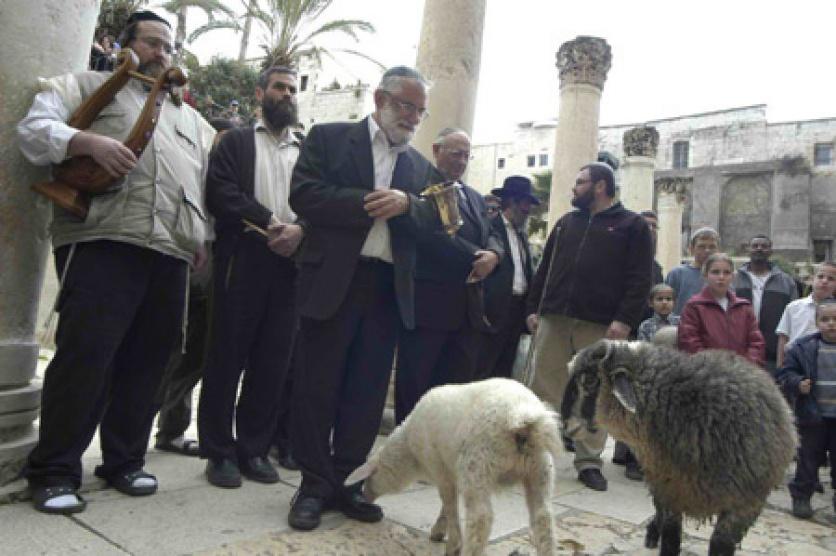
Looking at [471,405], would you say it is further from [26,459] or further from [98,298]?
[26,459]

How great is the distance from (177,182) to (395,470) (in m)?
1.98

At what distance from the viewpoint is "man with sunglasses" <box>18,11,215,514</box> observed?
2.98 meters

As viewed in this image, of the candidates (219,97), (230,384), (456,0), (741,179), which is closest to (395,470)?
(230,384)

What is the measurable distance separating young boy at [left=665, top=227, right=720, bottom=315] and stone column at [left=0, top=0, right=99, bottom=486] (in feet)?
18.8

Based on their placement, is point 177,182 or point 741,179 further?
point 741,179

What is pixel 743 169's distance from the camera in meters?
45.7

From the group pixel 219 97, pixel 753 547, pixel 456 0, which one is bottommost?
pixel 753 547

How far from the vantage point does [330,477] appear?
3.27m

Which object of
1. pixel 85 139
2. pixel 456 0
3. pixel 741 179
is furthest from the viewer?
pixel 741 179

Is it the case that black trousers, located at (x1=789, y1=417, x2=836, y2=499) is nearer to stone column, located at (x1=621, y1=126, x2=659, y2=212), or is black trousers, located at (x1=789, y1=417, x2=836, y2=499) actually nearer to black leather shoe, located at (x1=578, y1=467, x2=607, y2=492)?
black leather shoe, located at (x1=578, y1=467, x2=607, y2=492)

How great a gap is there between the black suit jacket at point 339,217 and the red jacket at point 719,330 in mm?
2304

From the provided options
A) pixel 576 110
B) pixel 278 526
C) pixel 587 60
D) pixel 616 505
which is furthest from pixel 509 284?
pixel 587 60

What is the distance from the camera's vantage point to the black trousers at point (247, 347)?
374cm

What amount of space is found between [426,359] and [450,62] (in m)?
3.64
